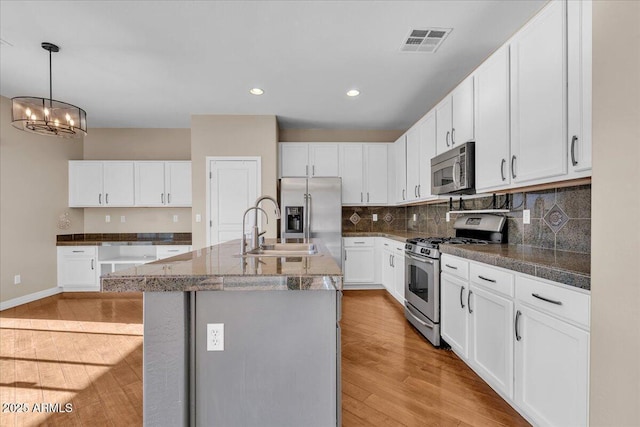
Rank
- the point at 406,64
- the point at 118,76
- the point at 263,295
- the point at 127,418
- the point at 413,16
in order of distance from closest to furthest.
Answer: the point at 263,295
the point at 127,418
the point at 413,16
the point at 406,64
the point at 118,76

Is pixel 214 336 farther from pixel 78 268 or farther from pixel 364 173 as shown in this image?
pixel 78 268

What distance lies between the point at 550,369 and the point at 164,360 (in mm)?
1760

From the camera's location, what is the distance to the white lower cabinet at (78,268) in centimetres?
455

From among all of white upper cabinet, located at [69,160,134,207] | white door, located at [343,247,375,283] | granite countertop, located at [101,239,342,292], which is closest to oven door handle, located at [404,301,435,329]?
white door, located at [343,247,375,283]

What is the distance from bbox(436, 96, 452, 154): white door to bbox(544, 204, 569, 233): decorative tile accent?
1088mm

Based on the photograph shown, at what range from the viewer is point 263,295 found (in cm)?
126

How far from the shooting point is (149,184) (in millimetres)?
4770

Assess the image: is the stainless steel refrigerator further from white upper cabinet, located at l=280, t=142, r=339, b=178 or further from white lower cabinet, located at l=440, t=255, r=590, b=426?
white lower cabinet, located at l=440, t=255, r=590, b=426

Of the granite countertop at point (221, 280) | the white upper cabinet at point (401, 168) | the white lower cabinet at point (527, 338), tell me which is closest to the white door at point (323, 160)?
the white upper cabinet at point (401, 168)

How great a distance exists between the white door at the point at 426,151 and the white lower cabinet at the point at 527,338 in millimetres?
1380

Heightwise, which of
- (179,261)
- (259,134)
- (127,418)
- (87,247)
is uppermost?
(259,134)

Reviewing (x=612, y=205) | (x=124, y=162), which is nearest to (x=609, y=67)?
(x=612, y=205)

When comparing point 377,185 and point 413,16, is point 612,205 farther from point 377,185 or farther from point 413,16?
point 377,185

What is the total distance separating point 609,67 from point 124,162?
18.1 ft
